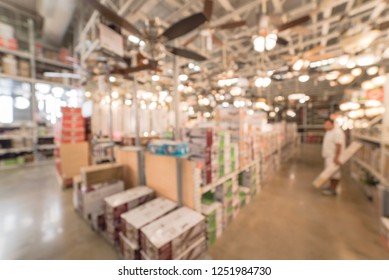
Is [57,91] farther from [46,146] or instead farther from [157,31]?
[157,31]

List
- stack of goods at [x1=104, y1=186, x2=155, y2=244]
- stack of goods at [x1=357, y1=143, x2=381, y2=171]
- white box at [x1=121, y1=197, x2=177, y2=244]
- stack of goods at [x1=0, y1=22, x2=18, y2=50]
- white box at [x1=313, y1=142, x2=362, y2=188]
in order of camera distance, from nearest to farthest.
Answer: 1. white box at [x1=121, y1=197, x2=177, y2=244]
2. stack of goods at [x1=104, y1=186, x2=155, y2=244]
3. stack of goods at [x1=357, y1=143, x2=381, y2=171]
4. white box at [x1=313, y1=142, x2=362, y2=188]
5. stack of goods at [x1=0, y1=22, x2=18, y2=50]

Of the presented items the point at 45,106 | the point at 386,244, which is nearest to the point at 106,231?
the point at 386,244

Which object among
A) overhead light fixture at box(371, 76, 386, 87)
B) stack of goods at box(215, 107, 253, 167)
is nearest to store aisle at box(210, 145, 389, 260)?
stack of goods at box(215, 107, 253, 167)

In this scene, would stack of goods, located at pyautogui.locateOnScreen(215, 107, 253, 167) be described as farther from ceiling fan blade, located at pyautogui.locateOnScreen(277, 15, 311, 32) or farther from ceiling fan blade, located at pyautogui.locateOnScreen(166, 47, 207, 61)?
ceiling fan blade, located at pyautogui.locateOnScreen(277, 15, 311, 32)

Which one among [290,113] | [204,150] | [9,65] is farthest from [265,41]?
[290,113]

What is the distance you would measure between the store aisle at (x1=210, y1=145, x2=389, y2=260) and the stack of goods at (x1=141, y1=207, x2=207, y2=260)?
0.46m

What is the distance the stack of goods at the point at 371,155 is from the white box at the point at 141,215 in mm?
3936

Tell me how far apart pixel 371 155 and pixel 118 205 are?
480 centimetres

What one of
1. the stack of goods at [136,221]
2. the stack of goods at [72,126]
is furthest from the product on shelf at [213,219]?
the stack of goods at [72,126]

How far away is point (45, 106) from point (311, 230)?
1023 centimetres

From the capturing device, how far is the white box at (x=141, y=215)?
64.0 inches

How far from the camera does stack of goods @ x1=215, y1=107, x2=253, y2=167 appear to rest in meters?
3.05

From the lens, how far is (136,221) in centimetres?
167

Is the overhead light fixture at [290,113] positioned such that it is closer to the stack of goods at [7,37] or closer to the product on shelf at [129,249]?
the product on shelf at [129,249]
